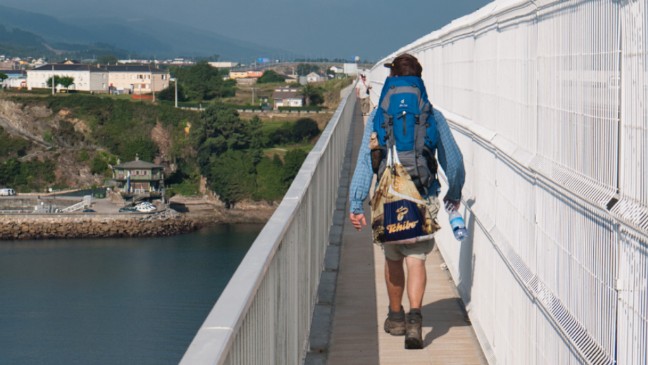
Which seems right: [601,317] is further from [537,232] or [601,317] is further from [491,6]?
[491,6]

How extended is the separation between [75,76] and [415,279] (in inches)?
6163

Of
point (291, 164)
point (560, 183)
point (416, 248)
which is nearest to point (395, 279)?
point (416, 248)

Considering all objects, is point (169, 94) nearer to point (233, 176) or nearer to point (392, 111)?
point (233, 176)

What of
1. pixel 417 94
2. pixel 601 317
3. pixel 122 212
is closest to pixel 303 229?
pixel 417 94

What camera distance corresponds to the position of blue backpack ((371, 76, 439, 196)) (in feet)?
18.8

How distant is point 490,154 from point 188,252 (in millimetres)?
87928

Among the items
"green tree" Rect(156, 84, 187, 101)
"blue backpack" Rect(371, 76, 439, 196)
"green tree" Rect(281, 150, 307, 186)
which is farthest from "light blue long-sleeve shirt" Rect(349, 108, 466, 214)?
"green tree" Rect(156, 84, 187, 101)

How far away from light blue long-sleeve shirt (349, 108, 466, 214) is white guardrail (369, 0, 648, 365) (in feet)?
0.58

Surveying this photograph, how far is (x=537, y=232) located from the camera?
4.34 meters

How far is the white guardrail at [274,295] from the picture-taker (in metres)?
2.66

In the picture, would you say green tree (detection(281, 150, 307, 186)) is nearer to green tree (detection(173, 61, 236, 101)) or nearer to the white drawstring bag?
→ green tree (detection(173, 61, 236, 101))

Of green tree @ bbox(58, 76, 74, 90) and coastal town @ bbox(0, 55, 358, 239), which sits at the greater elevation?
green tree @ bbox(58, 76, 74, 90)

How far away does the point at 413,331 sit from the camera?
5.99 metres

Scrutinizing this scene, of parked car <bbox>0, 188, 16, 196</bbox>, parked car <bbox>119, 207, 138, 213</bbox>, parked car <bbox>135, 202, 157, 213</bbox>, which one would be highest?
parked car <bbox>0, 188, 16, 196</bbox>
